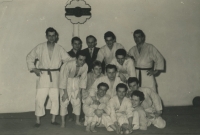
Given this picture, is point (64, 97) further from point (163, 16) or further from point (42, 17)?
point (163, 16)

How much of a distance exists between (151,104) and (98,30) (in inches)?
74.8

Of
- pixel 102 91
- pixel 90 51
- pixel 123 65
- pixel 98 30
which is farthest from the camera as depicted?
pixel 98 30

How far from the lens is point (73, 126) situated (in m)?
4.68

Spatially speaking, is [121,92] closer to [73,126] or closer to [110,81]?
[110,81]

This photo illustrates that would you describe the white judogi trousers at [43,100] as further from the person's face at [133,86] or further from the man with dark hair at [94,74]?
the person's face at [133,86]

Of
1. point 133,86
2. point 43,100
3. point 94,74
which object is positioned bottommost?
point 43,100

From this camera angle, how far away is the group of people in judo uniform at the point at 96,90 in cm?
441

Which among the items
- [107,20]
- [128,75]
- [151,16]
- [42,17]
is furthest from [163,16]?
[42,17]

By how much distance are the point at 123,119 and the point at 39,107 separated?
1356 millimetres

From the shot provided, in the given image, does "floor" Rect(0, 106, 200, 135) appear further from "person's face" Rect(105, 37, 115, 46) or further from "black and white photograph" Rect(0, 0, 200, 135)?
"person's face" Rect(105, 37, 115, 46)

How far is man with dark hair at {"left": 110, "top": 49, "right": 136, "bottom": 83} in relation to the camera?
4766mm

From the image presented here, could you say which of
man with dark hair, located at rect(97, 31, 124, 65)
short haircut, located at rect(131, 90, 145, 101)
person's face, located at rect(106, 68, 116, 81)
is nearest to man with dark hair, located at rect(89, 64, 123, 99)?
person's face, located at rect(106, 68, 116, 81)

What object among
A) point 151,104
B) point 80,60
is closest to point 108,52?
point 80,60

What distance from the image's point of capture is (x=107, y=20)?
5.82 metres
